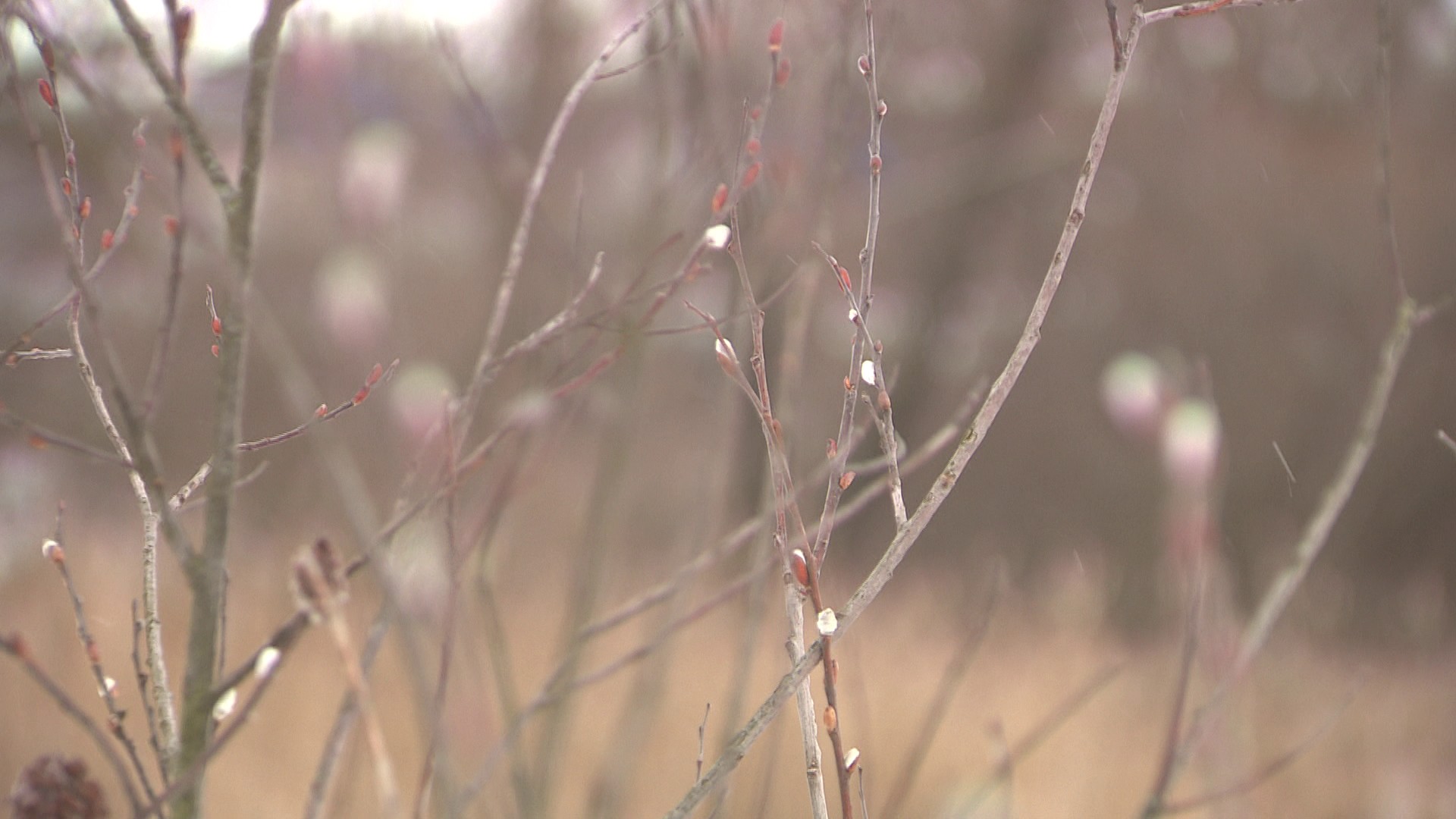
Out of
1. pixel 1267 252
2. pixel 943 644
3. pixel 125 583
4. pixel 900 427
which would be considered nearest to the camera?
pixel 125 583

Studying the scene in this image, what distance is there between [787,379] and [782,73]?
0.33 meters

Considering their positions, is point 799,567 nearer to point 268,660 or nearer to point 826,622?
point 826,622

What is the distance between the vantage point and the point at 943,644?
4.62 m

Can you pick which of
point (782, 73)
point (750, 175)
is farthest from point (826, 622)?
point (782, 73)

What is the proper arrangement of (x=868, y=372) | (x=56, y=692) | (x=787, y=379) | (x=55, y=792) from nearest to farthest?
1. (x=56, y=692)
2. (x=55, y=792)
3. (x=868, y=372)
4. (x=787, y=379)

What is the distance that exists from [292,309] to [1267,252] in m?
7.52

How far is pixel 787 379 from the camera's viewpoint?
1164 mm

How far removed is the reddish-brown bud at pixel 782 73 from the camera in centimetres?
90

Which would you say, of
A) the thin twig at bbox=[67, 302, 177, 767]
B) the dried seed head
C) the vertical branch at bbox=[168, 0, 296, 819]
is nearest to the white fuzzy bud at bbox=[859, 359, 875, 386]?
the vertical branch at bbox=[168, 0, 296, 819]

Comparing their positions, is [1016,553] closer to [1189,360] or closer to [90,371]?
[1189,360]

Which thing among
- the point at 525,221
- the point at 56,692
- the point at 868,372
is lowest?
the point at 868,372

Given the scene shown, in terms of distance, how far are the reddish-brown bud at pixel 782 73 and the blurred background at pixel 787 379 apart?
0.04 meters

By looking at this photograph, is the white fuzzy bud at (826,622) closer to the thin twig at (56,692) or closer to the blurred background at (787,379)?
the blurred background at (787,379)

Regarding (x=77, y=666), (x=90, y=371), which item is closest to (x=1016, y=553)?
(x=77, y=666)
